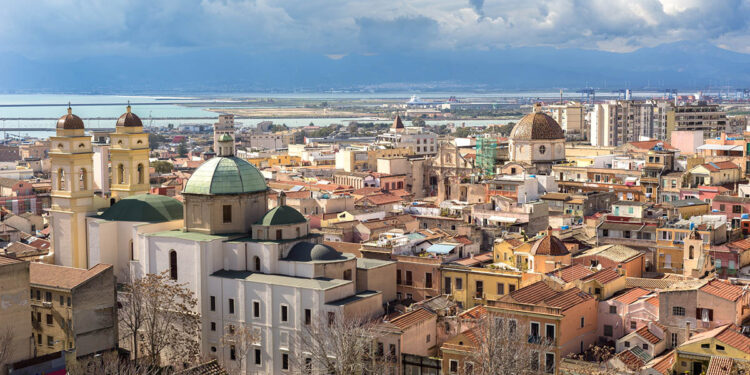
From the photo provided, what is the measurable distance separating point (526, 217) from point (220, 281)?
16419 millimetres

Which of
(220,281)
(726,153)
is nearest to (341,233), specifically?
(220,281)

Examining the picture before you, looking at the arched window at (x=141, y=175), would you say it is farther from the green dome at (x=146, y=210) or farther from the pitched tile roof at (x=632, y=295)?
the pitched tile roof at (x=632, y=295)

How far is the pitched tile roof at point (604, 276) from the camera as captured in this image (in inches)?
1258

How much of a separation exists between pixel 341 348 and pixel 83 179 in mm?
14963

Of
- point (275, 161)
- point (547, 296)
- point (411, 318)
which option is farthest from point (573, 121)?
point (411, 318)

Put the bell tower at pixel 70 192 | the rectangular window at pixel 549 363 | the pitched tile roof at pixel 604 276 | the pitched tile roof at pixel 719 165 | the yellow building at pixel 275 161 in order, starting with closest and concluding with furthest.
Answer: the rectangular window at pixel 549 363
the pitched tile roof at pixel 604 276
the bell tower at pixel 70 192
the pitched tile roof at pixel 719 165
the yellow building at pixel 275 161

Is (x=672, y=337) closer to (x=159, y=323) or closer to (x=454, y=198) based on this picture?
(x=159, y=323)

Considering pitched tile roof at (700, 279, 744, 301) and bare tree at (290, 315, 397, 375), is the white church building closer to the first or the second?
bare tree at (290, 315, 397, 375)

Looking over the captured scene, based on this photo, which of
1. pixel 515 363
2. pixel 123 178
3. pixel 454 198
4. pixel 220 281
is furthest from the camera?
pixel 454 198

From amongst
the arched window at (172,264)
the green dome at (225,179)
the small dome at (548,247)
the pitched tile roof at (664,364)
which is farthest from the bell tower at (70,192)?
the pitched tile roof at (664,364)

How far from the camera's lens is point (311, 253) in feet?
107

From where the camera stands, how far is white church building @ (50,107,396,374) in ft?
104

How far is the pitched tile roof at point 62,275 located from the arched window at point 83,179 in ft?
15.5

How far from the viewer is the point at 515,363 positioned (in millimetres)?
26188
